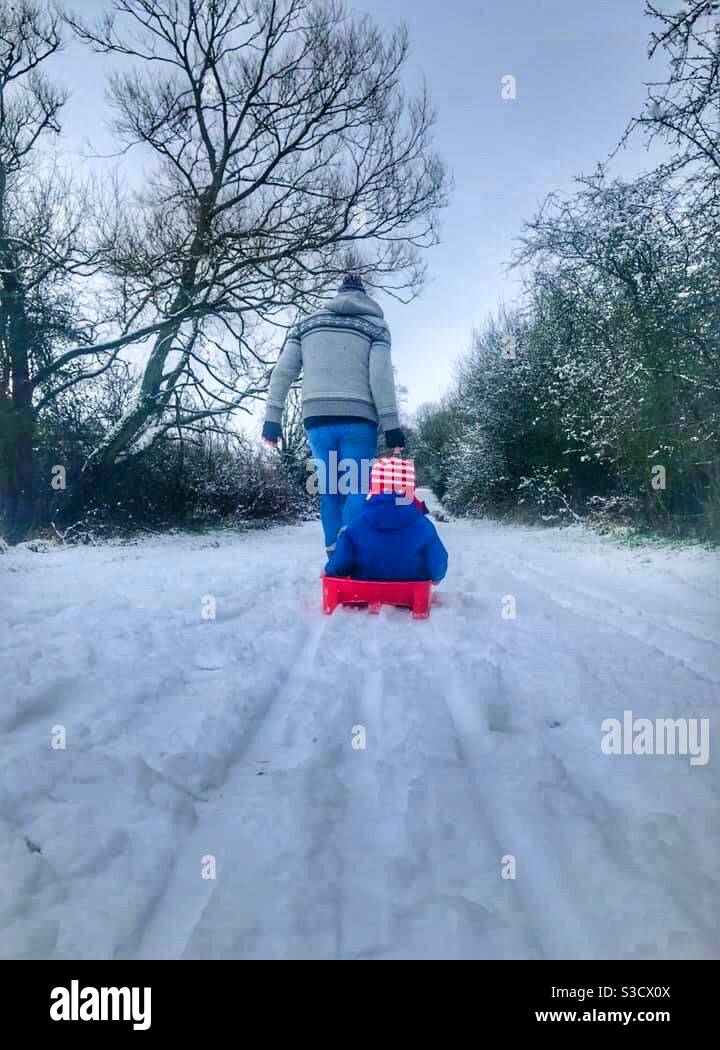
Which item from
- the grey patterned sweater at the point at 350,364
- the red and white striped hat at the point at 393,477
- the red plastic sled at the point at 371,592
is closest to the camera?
the red plastic sled at the point at 371,592

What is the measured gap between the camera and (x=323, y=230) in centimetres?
778

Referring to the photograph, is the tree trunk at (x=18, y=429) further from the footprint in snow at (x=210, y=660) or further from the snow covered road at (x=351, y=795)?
the footprint in snow at (x=210, y=660)

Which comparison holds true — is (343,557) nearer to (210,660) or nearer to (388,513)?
(388,513)

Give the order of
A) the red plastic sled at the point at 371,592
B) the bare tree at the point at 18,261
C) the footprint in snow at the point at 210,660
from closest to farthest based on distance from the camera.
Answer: the footprint in snow at the point at 210,660
the red plastic sled at the point at 371,592
the bare tree at the point at 18,261

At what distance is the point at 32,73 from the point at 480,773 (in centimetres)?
1002

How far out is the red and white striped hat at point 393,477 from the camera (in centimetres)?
285

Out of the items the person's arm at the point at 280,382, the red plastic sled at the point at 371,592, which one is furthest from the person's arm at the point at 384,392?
the red plastic sled at the point at 371,592

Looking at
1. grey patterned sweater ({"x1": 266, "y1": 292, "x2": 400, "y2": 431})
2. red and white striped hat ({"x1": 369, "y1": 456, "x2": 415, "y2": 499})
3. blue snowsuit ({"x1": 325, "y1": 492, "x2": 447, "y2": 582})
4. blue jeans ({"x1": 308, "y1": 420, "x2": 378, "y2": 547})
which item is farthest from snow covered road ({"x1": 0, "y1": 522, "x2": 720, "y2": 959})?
grey patterned sweater ({"x1": 266, "y1": 292, "x2": 400, "y2": 431})

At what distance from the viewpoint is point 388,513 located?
2799mm

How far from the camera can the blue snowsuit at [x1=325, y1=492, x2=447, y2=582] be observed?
276 centimetres

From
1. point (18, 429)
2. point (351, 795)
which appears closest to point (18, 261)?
point (18, 429)

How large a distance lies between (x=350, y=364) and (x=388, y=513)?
109 centimetres

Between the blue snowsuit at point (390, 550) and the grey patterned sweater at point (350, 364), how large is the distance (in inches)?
30.7
